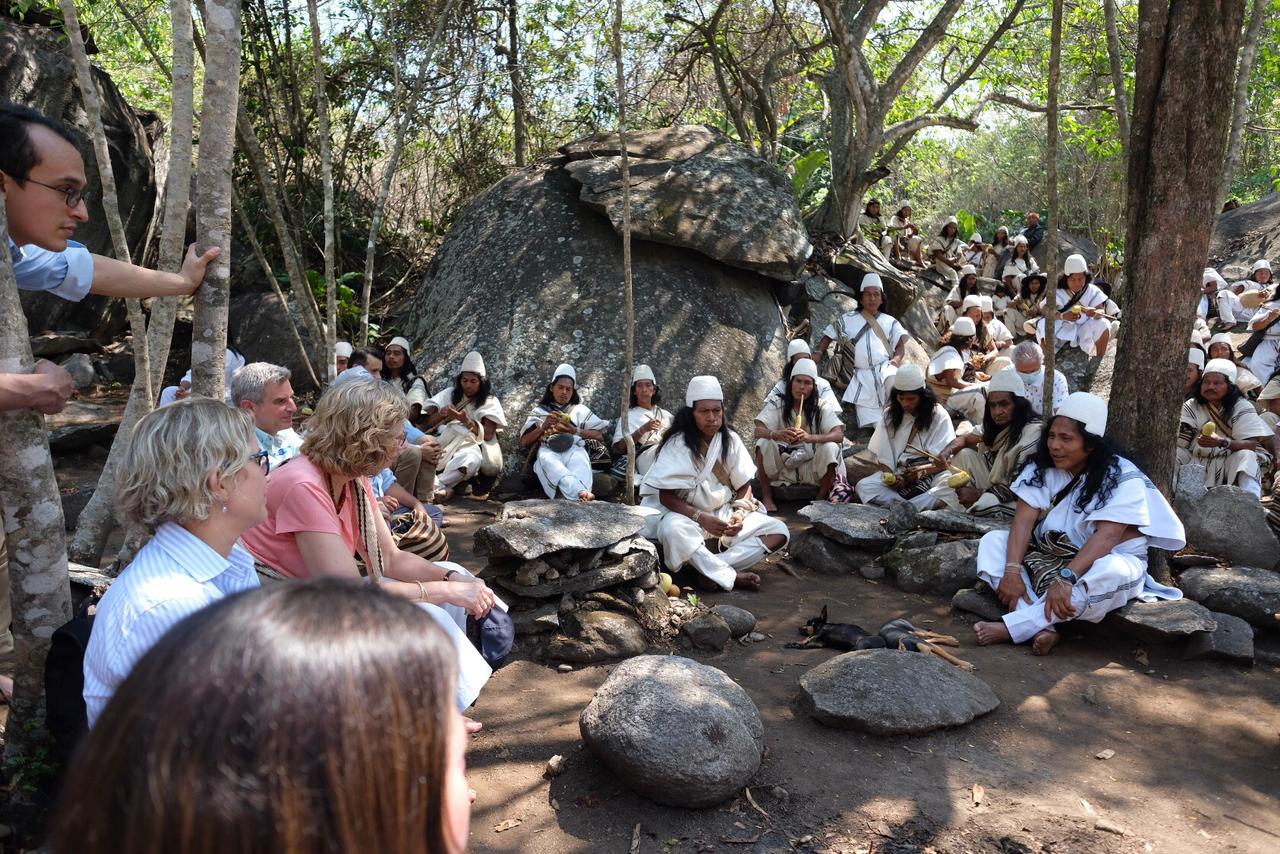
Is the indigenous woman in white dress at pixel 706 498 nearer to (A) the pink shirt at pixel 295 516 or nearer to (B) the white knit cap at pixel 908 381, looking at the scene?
(B) the white knit cap at pixel 908 381

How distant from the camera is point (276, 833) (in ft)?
2.77

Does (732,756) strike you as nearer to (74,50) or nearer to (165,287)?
(165,287)

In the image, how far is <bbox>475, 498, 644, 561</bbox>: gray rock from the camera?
492cm

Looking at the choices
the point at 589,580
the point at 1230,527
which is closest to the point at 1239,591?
→ the point at 1230,527

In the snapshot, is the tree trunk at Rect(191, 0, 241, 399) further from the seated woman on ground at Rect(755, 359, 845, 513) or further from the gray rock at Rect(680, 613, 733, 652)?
the seated woman on ground at Rect(755, 359, 845, 513)

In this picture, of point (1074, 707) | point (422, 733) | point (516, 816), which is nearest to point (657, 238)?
point (1074, 707)

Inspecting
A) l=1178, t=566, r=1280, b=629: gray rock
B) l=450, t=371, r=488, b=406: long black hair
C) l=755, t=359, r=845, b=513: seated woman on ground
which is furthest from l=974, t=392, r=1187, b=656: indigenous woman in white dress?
l=450, t=371, r=488, b=406: long black hair

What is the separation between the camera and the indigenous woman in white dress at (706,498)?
610 cm

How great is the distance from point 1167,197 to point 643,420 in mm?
4404

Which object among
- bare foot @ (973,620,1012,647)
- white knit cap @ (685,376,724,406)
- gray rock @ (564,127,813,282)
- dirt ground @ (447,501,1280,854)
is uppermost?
gray rock @ (564,127,813,282)

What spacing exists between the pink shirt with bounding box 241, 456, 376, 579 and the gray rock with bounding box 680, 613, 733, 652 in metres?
2.10

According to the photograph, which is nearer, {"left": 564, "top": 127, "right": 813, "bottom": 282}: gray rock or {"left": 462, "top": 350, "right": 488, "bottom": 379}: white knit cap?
{"left": 462, "top": 350, "right": 488, "bottom": 379}: white knit cap

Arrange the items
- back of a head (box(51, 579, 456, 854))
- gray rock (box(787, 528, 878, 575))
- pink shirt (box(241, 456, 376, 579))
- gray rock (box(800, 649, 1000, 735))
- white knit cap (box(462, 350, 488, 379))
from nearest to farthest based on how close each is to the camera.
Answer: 1. back of a head (box(51, 579, 456, 854))
2. pink shirt (box(241, 456, 376, 579))
3. gray rock (box(800, 649, 1000, 735))
4. gray rock (box(787, 528, 878, 575))
5. white knit cap (box(462, 350, 488, 379))

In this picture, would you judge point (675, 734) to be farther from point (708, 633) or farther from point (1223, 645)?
point (1223, 645)
